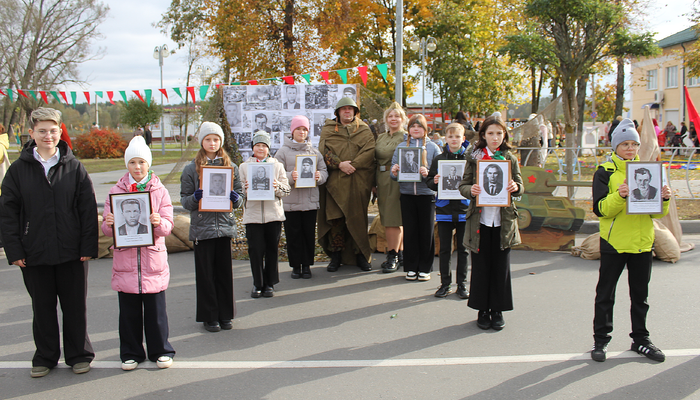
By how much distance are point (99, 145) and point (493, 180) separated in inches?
1246

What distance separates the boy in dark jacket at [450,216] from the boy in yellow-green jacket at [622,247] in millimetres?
1773

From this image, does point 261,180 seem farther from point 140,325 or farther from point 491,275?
point 491,275

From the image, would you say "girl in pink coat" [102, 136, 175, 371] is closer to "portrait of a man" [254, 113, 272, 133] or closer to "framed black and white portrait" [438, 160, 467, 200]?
"framed black and white portrait" [438, 160, 467, 200]

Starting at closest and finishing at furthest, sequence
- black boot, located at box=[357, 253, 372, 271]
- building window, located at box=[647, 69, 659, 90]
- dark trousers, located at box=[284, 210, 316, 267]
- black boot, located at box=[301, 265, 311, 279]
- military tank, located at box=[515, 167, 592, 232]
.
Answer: dark trousers, located at box=[284, 210, 316, 267], black boot, located at box=[301, 265, 311, 279], black boot, located at box=[357, 253, 372, 271], military tank, located at box=[515, 167, 592, 232], building window, located at box=[647, 69, 659, 90]

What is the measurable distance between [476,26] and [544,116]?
16.1m

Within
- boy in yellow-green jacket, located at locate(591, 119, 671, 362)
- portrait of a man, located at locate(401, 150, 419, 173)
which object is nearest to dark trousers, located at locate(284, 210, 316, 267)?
portrait of a man, located at locate(401, 150, 419, 173)

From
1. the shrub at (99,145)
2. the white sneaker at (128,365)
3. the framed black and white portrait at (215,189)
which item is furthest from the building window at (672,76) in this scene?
the white sneaker at (128,365)

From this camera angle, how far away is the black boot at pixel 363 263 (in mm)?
7066

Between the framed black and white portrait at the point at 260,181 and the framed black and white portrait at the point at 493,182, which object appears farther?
the framed black and white portrait at the point at 260,181

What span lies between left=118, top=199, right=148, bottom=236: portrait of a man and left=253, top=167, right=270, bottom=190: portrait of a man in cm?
190

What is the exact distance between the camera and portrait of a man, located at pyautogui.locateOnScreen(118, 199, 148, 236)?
3.91 metres

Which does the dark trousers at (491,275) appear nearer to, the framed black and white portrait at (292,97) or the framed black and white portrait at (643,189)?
the framed black and white portrait at (643,189)

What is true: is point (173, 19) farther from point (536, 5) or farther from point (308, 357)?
point (308, 357)

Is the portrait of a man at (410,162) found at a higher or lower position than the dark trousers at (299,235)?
higher
